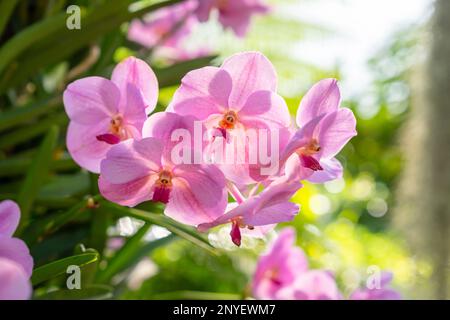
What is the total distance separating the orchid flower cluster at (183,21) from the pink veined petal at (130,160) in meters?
0.31

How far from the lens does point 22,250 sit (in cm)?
27

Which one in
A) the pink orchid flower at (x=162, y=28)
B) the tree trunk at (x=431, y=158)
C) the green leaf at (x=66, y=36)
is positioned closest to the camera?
the green leaf at (x=66, y=36)

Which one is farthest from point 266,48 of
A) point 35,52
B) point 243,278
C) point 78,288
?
point 78,288

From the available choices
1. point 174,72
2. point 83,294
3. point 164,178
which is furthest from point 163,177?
point 174,72

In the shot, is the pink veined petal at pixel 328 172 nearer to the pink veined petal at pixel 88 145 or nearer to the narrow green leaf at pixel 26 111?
the pink veined petal at pixel 88 145

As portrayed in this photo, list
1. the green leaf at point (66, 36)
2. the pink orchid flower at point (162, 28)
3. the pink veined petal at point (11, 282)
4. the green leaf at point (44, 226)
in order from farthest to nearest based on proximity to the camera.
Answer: the pink orchid flower at point (162, 28)
the green leaf at point (66, 36)
the green leaf at point (44, 226)
the pink veined petal at point (11, 282)

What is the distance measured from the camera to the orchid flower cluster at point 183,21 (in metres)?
0.65

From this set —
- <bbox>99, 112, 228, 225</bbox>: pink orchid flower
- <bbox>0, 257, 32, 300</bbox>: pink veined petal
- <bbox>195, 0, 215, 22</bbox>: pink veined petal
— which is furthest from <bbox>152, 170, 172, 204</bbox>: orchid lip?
<bbox>195, 0, 215, 22</bbox>: pink veined petal

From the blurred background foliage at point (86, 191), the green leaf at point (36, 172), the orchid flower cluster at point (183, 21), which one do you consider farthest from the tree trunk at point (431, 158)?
the green leaf at point (36, 172)

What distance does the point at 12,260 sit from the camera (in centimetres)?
27

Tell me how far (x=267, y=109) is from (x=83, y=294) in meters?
0.15

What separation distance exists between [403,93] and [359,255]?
113 cm

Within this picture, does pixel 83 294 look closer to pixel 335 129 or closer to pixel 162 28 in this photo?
pixel 335 129
